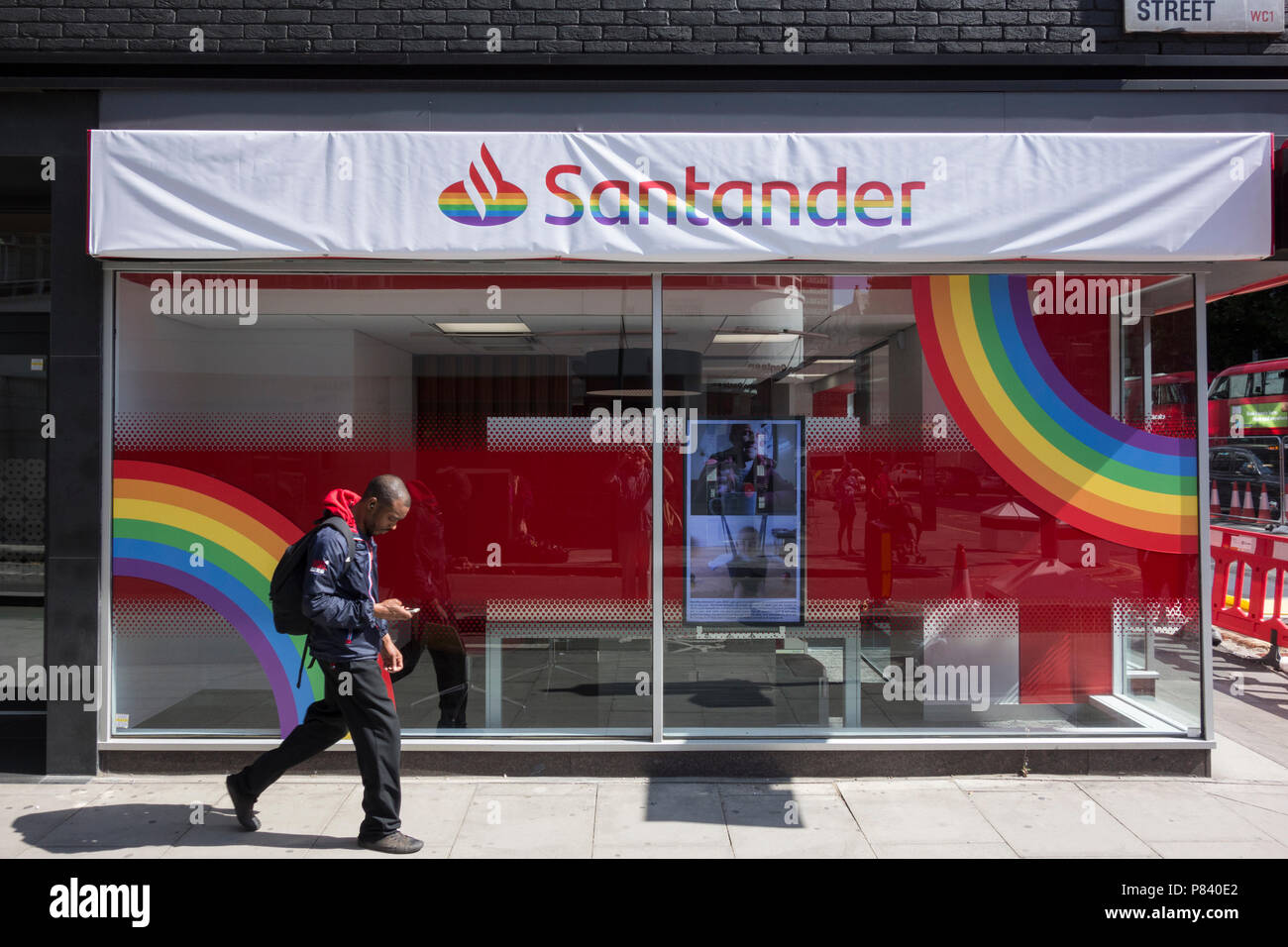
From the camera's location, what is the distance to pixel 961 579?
650 cm

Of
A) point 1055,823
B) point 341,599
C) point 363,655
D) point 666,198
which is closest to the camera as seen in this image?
point 341,599

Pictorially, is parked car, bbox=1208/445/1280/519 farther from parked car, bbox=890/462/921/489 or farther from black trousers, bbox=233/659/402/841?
black trousers, bbox=233/659/402/841

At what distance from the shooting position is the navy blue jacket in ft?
15.6

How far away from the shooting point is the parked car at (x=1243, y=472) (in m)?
20.8

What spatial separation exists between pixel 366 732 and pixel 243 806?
90cm

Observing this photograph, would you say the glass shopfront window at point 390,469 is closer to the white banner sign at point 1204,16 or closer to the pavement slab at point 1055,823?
the pavement slab at point 1055,823

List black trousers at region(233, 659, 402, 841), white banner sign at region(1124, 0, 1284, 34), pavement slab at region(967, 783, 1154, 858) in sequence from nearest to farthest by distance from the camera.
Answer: black trousers at region(233, 659, 402, 841)
pavement slab at region(967, 783, 1154, 858)
white banner sign at region(1124, 0, 1284, 34)

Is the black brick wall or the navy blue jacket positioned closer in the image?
the navy blue jacket

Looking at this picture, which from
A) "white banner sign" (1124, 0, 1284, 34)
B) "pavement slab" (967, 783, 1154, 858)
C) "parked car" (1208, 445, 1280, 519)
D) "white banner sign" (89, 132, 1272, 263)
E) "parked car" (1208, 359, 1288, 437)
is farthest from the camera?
"parked car" (1208, 359, 1288, 437)

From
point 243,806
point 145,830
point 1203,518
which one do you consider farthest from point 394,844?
point 1203,518

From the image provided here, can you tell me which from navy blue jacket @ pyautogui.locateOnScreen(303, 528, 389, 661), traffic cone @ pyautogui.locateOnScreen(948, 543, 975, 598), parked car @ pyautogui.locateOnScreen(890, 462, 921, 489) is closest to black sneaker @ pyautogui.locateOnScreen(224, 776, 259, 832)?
navy blue jacket @ pyautogui.locateOnScreen(303, 528, 389, 661)

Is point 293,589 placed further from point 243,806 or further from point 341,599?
point 243,806

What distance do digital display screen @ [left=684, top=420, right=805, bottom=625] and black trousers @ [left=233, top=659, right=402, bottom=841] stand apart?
7.15ft

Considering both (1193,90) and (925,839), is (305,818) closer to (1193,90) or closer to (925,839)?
(925,839)
